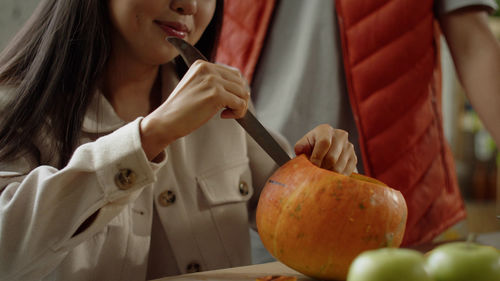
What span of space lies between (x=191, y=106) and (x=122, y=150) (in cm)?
12

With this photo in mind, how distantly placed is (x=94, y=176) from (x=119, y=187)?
0.04 meters

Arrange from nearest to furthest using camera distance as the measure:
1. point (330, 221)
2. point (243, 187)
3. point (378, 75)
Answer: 1. point (330, 221)
2. point (243, 187)
3. point (378, 75)

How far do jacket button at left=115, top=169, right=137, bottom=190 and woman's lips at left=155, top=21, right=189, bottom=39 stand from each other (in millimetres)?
297

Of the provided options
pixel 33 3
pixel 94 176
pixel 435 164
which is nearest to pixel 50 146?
pixel 94 176

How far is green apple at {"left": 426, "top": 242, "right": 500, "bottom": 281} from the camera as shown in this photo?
1.62 feet

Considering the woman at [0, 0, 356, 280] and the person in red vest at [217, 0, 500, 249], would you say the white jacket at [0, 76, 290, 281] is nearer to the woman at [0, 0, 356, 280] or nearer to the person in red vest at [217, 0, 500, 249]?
the woman at [0, 0, 356, 280]

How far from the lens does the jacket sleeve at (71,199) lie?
2.29ft

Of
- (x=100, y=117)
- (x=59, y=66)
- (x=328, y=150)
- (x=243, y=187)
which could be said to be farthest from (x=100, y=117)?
(x=328, y=150)

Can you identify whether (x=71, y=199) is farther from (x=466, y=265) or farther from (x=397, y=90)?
(x=397, y=90)

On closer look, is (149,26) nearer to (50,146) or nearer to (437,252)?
(50,146)

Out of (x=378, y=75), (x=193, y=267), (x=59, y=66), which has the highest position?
(x=59, y=66)

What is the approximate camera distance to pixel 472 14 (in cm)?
114

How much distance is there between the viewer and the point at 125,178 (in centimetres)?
70

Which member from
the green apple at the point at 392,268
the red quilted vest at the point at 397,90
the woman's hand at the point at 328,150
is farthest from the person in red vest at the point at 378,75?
the green apple at the point at 392,268
